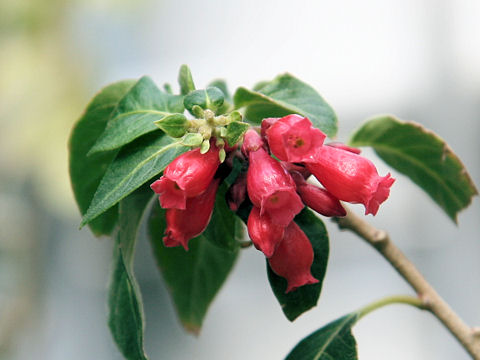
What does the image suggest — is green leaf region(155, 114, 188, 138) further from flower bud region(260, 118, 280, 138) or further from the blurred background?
the blurred background

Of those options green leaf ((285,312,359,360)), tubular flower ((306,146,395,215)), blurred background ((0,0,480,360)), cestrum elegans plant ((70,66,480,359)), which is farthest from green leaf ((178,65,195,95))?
blurred background ((0,0,480,360))

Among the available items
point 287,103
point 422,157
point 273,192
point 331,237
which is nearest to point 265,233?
point 273,192

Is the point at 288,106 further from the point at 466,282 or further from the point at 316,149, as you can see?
the point at 466,282

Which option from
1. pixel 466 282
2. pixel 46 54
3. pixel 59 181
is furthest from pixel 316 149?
pixel 466 282

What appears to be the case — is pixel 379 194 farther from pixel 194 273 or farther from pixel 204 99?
pixel 194 273

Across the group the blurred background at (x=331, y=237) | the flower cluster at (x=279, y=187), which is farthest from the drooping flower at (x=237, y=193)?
the blurred background at (x=331, y=237)

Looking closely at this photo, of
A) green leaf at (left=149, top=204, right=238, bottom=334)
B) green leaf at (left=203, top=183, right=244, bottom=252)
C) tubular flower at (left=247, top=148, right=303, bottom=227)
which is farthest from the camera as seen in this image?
green leaf at (left=149, top=204, right=238, bottom=334)

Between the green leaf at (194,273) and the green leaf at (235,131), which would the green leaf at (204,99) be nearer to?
the green leaf at (235,131)
